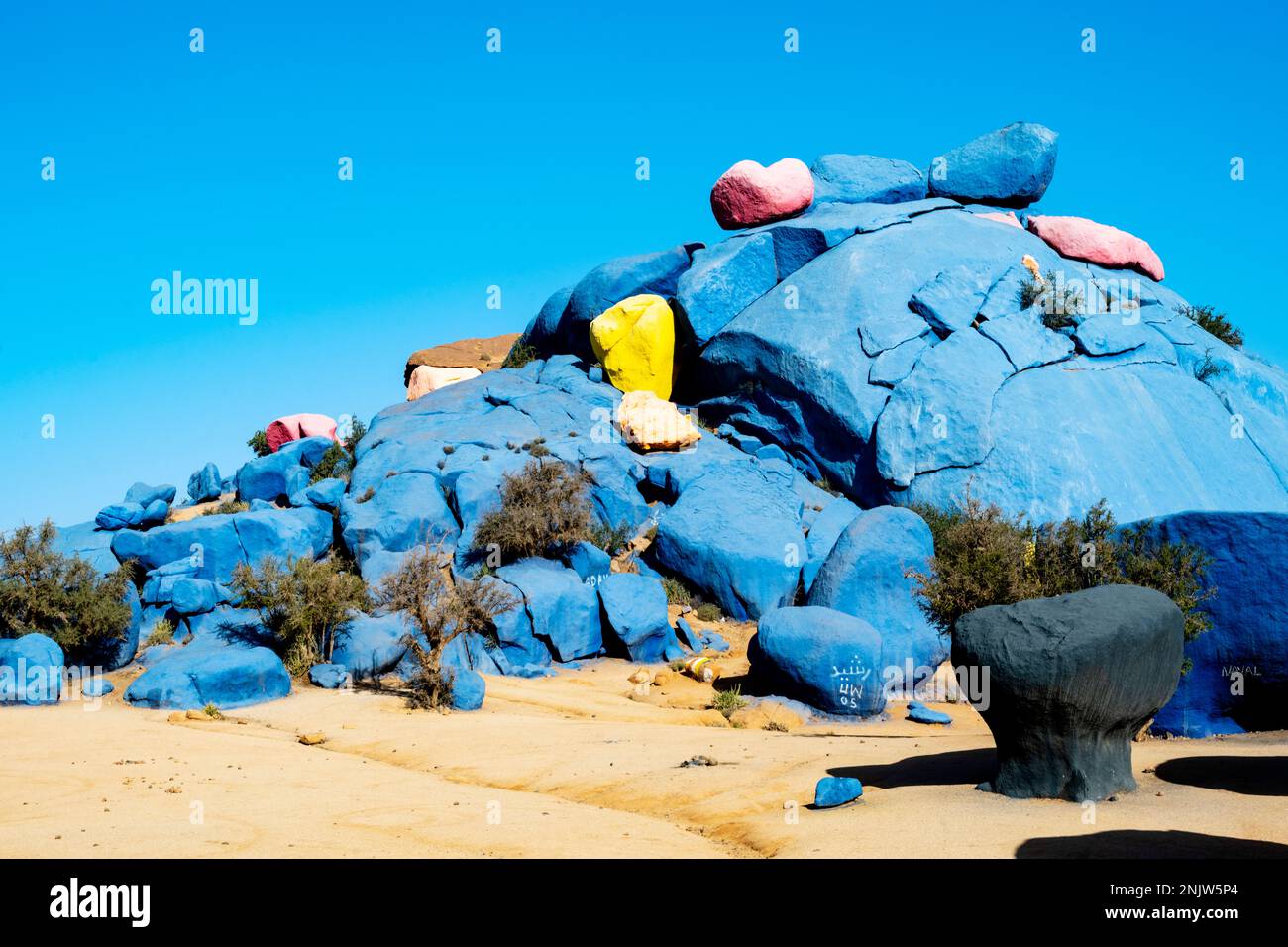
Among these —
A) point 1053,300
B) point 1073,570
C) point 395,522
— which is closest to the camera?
point 1073,570

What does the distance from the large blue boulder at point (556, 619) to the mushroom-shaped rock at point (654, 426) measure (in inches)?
261

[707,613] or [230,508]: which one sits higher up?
[230,508]

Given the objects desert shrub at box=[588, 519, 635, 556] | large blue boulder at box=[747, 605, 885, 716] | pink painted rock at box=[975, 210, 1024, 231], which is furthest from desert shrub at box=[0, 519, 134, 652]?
pink painted rock at box=[975, 210, 1024, 231]

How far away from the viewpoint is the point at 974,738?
491 inches

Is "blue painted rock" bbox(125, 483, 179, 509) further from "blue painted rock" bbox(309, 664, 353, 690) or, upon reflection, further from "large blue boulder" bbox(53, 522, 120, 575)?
"blue painted rock" bbox(309, 664, 353, 690)

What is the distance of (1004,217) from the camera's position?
31.7 meters

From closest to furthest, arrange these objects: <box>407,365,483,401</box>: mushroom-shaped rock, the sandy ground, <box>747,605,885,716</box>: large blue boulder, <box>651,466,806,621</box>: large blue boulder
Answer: the sandy ground
<box>747,605,885,716</box>: large blue boulder
<box>651,466,806,621</box>: large blue boulder
<box>407,365,483,401</box>: mushroom-shaped rock

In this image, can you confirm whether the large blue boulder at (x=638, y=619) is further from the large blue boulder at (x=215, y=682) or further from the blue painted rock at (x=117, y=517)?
the blue painted rock at (x=117, y=517)

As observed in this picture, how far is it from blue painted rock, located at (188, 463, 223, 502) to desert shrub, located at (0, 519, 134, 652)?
9.90 metres

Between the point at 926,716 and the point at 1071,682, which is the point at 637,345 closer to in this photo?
the point at 926,716

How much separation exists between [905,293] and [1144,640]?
67.7ft

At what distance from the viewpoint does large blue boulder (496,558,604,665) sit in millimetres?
18547

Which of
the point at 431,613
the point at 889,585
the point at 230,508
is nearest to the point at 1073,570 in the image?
the point at 889,585

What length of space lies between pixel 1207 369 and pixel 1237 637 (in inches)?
719
